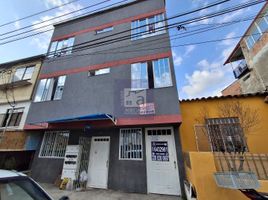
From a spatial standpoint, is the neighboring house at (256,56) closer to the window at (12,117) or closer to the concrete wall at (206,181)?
the concrete wall at (206,181)

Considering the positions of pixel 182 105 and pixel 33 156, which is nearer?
pixel 182 105

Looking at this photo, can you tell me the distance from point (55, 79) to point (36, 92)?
4.83ft

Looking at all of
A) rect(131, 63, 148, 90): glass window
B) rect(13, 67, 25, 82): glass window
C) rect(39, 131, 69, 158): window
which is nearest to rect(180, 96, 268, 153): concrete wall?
rect(131, 63, 148, 90): glass window

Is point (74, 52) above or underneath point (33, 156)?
above

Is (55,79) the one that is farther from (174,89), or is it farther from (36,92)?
(174,89)

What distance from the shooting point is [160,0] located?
8.74 m

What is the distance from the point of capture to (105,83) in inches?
306

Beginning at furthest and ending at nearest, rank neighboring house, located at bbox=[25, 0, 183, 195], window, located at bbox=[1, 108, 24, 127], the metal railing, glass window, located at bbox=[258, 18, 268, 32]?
glass window, located at bbox=[258, 18, 268, 32], window, located at bbox=[1, 108, 24, 127], neighboring house, located at bbox=[25, 0, 183, 195], the metal railing

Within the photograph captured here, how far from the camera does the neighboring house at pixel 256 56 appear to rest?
10242 millimetres

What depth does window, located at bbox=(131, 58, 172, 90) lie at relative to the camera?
6.93 meters

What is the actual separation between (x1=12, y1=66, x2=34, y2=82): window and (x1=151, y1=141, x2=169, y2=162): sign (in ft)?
32.4

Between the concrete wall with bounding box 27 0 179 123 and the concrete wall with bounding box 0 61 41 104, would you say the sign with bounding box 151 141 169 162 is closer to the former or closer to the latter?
the concrete wall with bounding box 27 0 179 123

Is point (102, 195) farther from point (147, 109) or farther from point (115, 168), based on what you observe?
point (147, 109)

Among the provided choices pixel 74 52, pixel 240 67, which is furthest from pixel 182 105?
pixel 240 67
